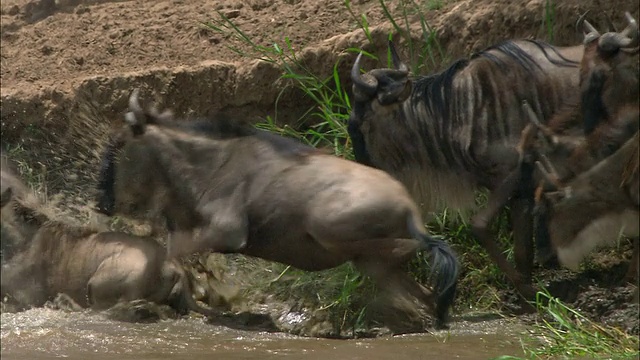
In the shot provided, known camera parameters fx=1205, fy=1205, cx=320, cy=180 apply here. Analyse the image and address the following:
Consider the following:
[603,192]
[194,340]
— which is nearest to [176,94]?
[194,340]

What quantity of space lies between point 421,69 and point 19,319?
114 inches

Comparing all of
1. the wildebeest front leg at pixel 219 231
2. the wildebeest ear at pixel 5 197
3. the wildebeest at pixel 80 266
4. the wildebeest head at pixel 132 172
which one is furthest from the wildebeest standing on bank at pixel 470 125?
the wildebeest ear at pixel 5 197

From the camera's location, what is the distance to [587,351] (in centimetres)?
514

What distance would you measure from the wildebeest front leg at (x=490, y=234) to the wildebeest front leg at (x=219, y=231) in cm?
125

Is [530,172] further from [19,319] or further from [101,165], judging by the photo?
[19,319]

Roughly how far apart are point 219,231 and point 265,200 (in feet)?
0.94

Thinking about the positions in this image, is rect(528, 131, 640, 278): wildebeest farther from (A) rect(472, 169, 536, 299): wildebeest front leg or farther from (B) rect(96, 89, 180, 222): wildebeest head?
(B) rect(96, 89, 180, 222): wildebeest head

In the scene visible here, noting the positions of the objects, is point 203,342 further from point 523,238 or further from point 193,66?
point 193,66

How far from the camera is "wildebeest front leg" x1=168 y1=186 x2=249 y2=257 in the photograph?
6191 millimetres

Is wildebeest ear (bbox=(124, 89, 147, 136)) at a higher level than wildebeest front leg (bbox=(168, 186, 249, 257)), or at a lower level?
higher

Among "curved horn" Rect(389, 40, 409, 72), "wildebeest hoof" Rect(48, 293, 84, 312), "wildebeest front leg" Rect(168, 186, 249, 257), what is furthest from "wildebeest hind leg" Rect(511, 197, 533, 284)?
"wildebeest hoof" Rect(48, 293, 84, 312)

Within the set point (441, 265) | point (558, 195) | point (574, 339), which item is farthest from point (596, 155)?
point (574, 339)

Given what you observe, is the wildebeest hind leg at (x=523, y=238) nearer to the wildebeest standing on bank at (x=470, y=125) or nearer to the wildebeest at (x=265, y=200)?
Result: the wildebeest standing on bank at (x=470, y=125)

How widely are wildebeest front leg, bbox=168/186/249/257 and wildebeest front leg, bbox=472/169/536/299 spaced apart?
1249mm
